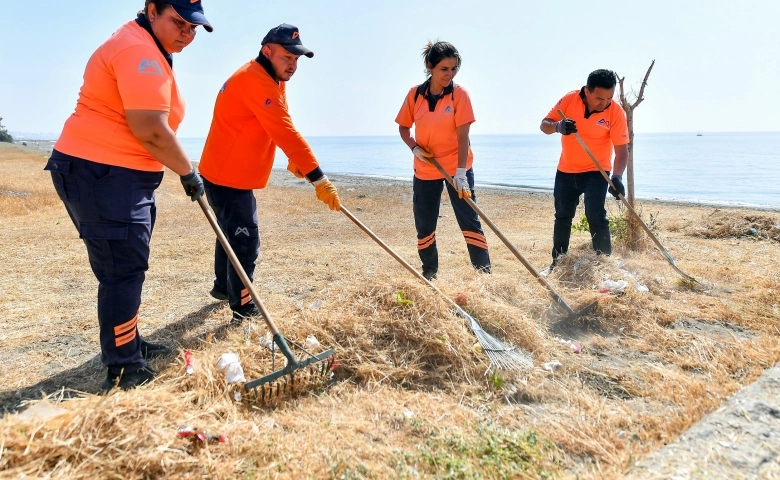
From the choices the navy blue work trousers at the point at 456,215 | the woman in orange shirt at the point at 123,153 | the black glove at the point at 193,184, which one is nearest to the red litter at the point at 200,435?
the woman in orange shirt at the point at 123,153

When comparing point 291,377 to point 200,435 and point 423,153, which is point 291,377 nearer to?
point 200,435

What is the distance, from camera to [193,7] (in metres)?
2.75

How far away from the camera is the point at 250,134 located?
145 inches

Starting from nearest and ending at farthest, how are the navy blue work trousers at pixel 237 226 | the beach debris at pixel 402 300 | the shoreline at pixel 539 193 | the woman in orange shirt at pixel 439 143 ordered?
the beach debris at pixel 402 300 < the navy blue work trousers at pixel 237 226 < the woman in orange shirt at pixel 439 143 < the shoreline at pixel 539 193

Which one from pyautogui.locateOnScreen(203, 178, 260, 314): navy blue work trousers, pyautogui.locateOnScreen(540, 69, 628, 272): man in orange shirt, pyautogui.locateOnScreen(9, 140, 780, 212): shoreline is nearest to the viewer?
pyautogui.locateOnScreen(203, 178, 260, 314): navy blue work trousers

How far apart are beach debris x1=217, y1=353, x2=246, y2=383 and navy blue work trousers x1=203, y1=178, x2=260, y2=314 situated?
3.32ft

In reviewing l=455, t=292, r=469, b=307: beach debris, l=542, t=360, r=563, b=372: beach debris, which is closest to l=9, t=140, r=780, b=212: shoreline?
l=455, t=292, r=469, b=307: beach debris

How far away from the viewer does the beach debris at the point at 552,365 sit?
3215 millimetres

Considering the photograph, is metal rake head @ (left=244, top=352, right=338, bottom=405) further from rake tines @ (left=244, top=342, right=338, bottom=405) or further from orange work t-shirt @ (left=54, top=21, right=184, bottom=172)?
orange work t-shirt @ (left=54, top=21, right=184, bottom=172)

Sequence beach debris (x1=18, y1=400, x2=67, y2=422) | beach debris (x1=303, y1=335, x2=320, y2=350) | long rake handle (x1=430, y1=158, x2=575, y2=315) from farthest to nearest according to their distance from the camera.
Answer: long rake handle (x1=430, y1=158, x2=575, y2=315) → beach debris (x1=303, y1=335, x2=320, y2=350) → beach debris (x1=18, y1=400, x2=67, y2=422)

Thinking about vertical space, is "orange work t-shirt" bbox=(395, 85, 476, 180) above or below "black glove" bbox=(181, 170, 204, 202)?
above

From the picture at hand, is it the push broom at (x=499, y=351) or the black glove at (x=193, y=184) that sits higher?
the black glove at (x=193, y=184)

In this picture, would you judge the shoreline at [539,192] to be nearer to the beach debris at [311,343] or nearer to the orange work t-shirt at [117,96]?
the beach debris at [311,343]

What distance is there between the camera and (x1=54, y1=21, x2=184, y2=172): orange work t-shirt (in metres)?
2.60
